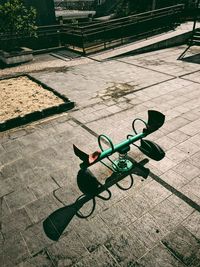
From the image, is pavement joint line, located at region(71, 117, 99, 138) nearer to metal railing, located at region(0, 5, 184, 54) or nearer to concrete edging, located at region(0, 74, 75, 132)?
concrete edging, located at region(0, 74, 75, 132)

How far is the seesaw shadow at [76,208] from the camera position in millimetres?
4134

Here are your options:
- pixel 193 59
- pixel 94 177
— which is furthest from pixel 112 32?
pixel 94 177

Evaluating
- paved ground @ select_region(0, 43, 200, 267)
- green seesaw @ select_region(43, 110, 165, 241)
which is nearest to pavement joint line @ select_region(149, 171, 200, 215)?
paved ground @ select_region(0, 43, 200, 267)

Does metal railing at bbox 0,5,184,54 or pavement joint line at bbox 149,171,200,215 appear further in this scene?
metal railing at bbox 0,5,184,54

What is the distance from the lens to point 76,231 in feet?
13.4

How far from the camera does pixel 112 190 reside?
192 inches

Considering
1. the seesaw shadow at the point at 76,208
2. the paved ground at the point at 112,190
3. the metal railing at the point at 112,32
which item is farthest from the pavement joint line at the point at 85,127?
the metal railing at the point at 112,32

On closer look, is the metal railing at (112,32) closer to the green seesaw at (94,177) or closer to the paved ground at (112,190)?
the paved ground at (112,190)

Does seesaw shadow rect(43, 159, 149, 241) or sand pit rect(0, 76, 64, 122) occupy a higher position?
sand pit rect(0, 76, 64, 122)

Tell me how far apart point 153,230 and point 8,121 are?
5.65 m

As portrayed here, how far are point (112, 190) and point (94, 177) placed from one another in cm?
48

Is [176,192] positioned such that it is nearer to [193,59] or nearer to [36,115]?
[36,115]

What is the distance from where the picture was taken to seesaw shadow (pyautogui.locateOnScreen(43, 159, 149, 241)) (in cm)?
413

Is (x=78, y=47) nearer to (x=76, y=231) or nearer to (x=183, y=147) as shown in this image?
(x=183, y=147)
